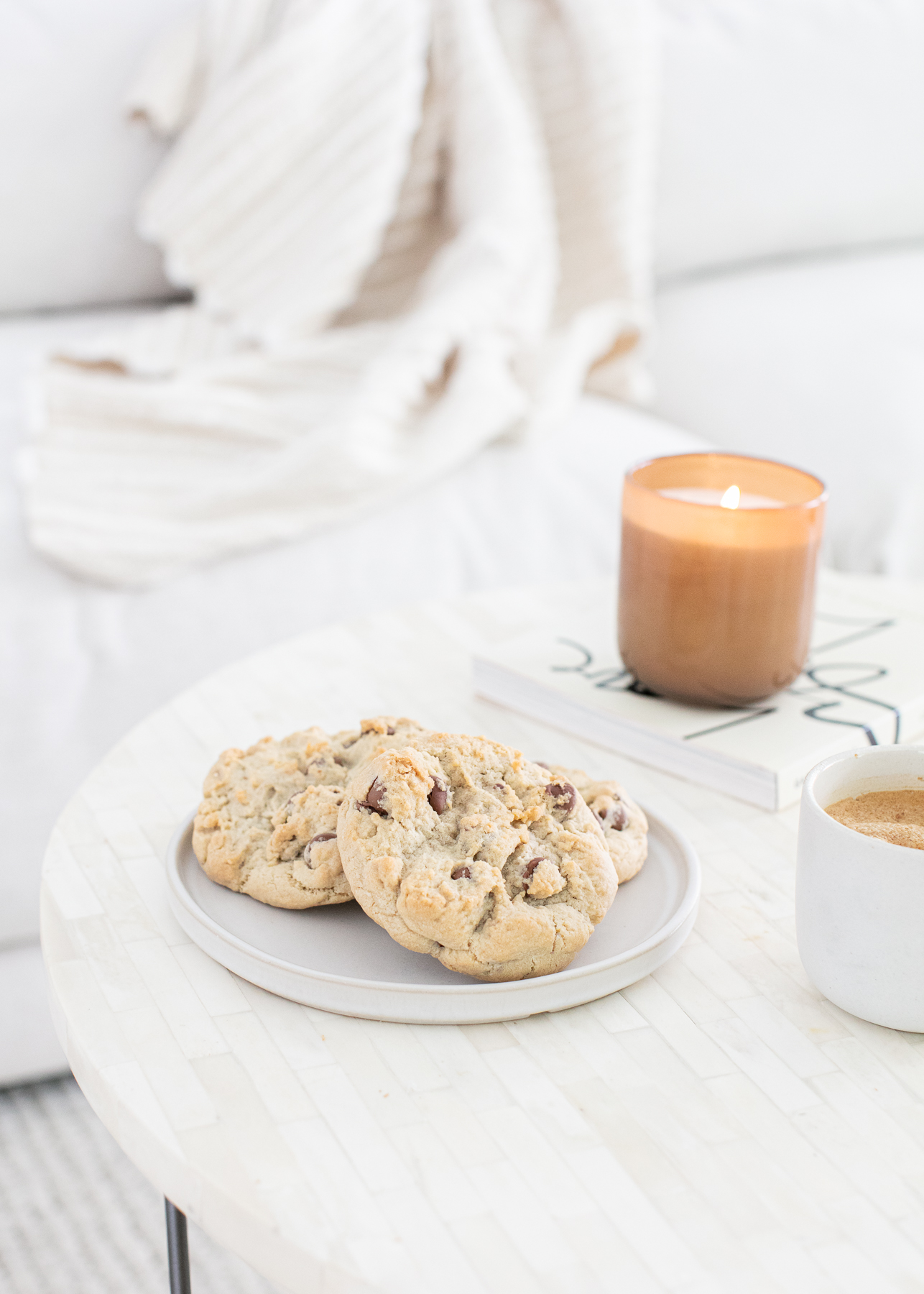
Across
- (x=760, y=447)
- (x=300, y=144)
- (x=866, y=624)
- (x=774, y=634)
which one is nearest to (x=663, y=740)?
(x=774, y=634)

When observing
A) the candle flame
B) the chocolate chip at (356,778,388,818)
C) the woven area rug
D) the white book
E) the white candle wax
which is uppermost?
the candle flame

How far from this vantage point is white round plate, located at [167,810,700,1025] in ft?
1.46

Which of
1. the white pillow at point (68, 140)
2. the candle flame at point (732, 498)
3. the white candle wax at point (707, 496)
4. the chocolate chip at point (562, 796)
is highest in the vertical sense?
the white pillow at point (68, 140)

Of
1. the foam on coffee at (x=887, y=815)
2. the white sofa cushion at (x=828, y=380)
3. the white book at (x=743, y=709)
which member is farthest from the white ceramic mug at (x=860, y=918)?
the white sofa cushion at (x=828, y=380)

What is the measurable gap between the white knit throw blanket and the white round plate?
60cm

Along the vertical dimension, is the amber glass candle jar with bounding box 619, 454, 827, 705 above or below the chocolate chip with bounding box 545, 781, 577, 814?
above

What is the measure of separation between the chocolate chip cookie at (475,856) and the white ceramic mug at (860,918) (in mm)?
79

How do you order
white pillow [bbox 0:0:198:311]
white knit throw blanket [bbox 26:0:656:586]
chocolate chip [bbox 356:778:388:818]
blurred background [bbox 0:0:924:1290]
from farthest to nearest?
1. white pillow [bbox 0:0:198:311]
2. white knit throw blanket [bbox 26:0:656:586]
3. blurred background [bbox 0:0:924:1290]
4. chocolate chip [bbox 356:778:388:818]

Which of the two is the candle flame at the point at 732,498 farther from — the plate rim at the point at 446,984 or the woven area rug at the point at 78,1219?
the woven area rug at the point at 78,1219

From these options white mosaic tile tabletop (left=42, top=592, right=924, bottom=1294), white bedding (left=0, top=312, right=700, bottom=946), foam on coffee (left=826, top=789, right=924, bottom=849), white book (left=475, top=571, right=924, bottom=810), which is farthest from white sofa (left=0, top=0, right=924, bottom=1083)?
foam on coffee (left=826, top=789, right=924, bottom=849)

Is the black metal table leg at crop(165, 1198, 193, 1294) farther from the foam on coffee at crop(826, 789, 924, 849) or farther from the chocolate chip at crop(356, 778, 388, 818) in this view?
the foam on coffee at crop(826, 789, 924, 849)

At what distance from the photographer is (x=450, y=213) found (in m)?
1.46

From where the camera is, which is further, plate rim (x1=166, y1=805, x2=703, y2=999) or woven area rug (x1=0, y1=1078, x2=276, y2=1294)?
woven area rug (x1=0, y1=1078, x2=276, y2=1294)

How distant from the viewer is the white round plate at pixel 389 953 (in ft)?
1.46
